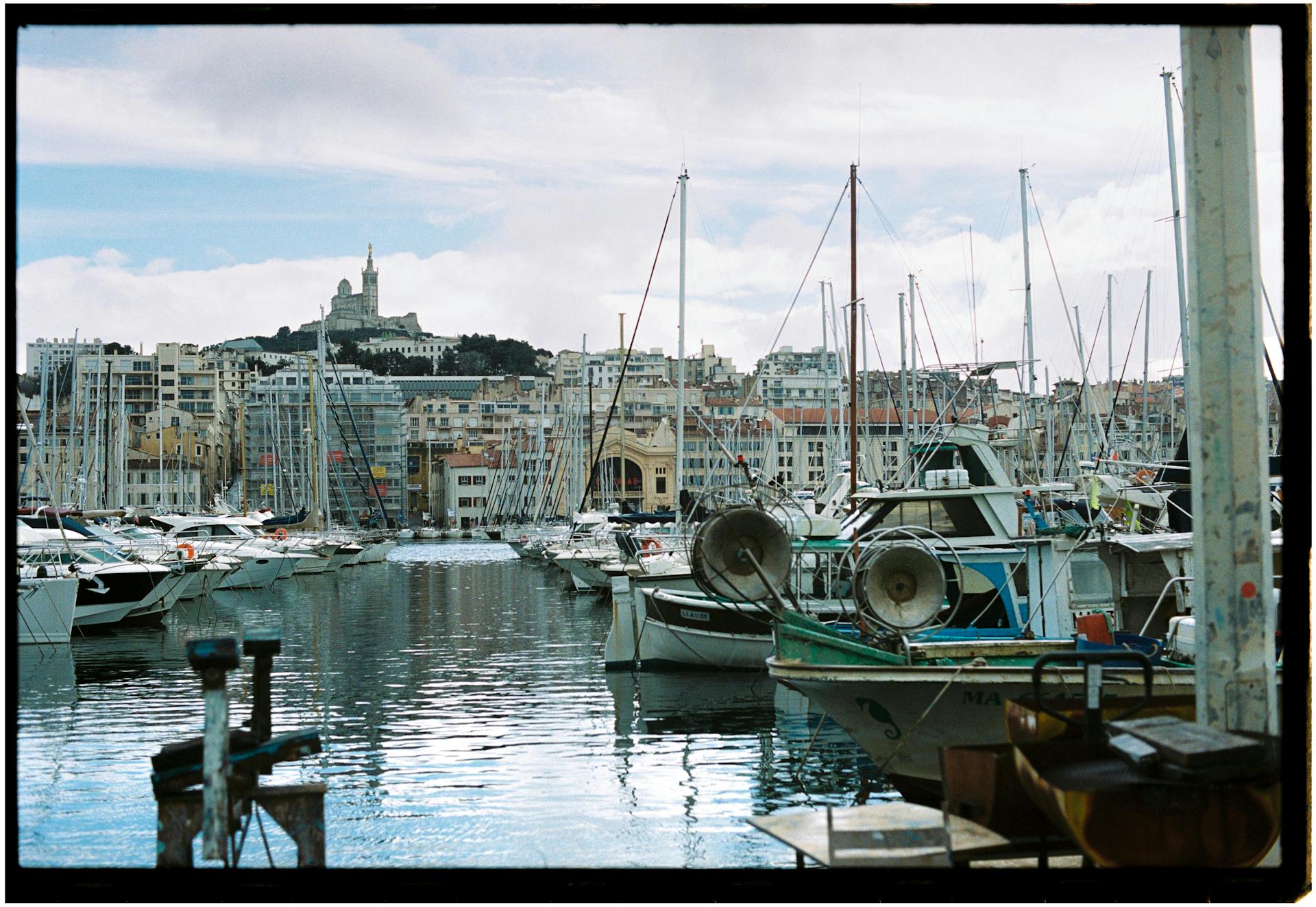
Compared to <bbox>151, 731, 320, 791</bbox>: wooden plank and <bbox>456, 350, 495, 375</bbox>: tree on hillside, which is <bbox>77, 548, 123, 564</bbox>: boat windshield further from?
<bbox>456, 350, 495, 375</bbox>: tree on hillside

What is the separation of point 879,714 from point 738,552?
1936mm

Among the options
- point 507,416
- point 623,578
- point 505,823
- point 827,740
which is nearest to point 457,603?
point 623,578

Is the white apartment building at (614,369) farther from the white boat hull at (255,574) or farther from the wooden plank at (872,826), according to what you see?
the wooden plank at (872,826)

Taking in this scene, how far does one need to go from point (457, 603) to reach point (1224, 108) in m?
30.2

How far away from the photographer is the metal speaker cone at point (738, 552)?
8.99 m

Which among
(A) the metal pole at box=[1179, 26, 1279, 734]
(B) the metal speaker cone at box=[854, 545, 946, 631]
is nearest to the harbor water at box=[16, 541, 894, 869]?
(B) the metal speaker cone at box=[854, 545, 946, 631]

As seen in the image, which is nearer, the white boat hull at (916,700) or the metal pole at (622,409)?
the white boat hull at (916,700)

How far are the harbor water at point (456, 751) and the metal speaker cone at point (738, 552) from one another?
168 cm

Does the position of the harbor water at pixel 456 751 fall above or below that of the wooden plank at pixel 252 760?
below

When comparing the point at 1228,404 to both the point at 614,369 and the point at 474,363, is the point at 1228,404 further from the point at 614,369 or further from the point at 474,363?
the point at 474,363

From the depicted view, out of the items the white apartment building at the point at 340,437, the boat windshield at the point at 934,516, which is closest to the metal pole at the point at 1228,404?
the boat windshield at the point at 934,516

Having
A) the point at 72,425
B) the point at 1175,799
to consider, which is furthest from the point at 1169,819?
the point at 72,425

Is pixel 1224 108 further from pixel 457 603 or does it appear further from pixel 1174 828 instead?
pixel 457 603

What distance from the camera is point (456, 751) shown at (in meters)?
12.3
